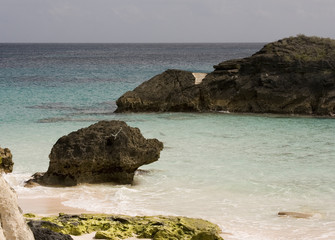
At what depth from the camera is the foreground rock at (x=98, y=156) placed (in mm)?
11945

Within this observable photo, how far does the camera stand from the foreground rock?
11.9 metres

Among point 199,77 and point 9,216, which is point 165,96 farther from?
point 9,216

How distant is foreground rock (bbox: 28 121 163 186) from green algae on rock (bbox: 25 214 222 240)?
302 centimetres

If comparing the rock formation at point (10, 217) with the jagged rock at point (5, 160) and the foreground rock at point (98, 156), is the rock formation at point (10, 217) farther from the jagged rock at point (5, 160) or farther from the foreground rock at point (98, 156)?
the foreground rock at point (98, 156)

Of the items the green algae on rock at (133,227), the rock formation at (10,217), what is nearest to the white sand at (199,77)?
the green algae on rock at (133,227)

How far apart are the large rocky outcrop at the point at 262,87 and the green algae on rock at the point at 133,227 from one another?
54.2 feet

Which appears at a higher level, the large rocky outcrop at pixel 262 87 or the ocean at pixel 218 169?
the large rocky outcrop at pixel 262 87

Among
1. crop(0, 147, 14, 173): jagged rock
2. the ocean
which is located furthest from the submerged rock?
crop(0, 147, 14, 173): jagged rock

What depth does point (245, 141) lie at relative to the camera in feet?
59.3

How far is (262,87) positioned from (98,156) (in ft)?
47.3

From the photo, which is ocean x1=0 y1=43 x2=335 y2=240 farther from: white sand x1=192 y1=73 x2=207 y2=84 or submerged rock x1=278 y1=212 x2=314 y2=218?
white sand x1=192 y1=73 x2=207 y2=84

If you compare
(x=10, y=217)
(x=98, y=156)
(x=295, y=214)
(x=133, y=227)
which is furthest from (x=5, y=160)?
(x=10, y=217)

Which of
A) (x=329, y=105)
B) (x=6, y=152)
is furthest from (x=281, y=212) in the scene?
(x=329, y=105)

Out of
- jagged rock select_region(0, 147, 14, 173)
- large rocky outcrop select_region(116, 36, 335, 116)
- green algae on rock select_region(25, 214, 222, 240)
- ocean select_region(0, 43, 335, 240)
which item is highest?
large rocky outcrop select_region(116, 36, 335, 116)
